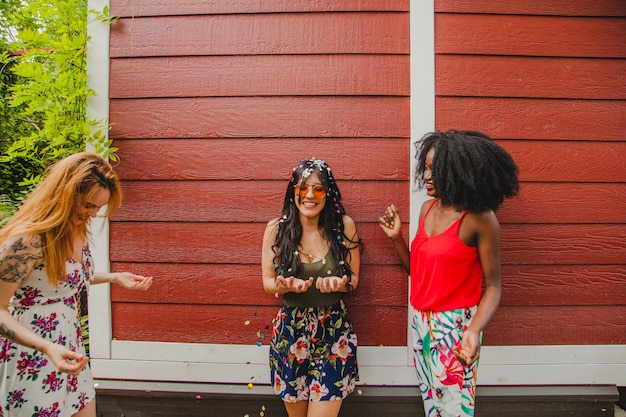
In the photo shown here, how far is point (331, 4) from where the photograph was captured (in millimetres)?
2129

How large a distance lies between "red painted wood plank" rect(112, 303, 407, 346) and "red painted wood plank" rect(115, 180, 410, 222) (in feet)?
1.79

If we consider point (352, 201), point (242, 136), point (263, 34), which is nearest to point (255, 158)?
point (242, 136)

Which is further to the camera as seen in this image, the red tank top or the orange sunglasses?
the orange sunglasses

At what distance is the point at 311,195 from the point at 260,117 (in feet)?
2.22

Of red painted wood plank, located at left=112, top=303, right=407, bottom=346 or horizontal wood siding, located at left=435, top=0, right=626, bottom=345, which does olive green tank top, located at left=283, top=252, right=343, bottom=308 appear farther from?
horizontal wood siding, located at left=435, top=0, right=626, bottom=345

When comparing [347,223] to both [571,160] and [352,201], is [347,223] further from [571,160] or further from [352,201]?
[571,160]

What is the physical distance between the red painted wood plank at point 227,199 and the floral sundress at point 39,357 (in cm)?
68

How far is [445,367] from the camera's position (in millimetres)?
1557

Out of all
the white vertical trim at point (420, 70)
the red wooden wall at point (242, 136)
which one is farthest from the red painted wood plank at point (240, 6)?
the white vertical trim at point (420, 70)

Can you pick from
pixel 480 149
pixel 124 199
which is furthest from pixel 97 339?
pixel 480 149

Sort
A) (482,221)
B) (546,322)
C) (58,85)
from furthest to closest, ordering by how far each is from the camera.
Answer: (546,322), (58,85), (482,221)

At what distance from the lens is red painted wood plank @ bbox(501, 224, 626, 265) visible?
2.11m

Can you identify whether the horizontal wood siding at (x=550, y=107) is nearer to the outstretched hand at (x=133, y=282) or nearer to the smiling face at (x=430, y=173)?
the smiling face at (x=430, y=173)

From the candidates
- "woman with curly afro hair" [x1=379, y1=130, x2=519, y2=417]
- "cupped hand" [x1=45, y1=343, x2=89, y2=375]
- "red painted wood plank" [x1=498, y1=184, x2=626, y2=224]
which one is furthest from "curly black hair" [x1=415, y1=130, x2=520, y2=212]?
"cupped hand" [x1=45, y1=343, x2=89, y2=375]
